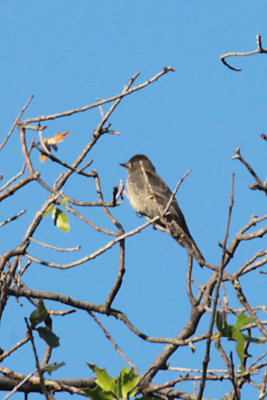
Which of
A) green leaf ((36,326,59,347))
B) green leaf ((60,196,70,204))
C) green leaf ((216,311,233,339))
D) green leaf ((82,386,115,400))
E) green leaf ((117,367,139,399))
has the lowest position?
green leaf ((82,386,115,400))

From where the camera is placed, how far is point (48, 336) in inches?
146

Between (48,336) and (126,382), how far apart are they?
0.47 meters

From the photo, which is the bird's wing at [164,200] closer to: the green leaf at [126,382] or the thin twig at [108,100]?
the thin twig at [108,100]

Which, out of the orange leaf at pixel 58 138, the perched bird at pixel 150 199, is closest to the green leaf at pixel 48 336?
the orange leaf at pixel 58 138

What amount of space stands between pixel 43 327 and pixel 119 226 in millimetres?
1550

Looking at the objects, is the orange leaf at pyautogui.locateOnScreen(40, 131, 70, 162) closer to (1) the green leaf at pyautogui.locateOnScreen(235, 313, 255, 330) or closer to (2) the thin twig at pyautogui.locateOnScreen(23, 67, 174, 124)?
(2) the thin twig at pyautogui.locateOnScreen(23, 67, 174, 124)

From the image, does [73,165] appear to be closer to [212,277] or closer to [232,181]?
[212,277]

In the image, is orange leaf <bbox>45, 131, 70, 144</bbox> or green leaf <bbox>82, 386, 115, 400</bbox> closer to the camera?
green leaf <bbox>82, 386, 115, 400</bbox>

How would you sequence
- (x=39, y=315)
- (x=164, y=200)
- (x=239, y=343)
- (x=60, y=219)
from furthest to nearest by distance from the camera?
1. (x=164, y=200)
2. (x=60, y=219)
3. (x=39, y=315)
4. (x=239, y=343)

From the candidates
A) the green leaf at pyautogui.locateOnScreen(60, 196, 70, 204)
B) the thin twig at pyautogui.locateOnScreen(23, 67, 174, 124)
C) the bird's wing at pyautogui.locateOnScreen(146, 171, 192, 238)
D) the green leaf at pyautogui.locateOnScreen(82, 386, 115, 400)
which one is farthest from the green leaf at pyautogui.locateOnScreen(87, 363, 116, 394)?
the bird's wing at pyautogui.locateOnScreen(146, 171, 192, 238)

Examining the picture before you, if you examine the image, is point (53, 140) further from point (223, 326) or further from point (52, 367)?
point (223, 326)

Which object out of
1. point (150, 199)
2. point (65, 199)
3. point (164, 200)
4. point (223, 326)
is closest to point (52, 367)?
point (223, 326)

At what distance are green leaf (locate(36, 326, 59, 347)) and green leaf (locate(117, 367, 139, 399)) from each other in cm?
37

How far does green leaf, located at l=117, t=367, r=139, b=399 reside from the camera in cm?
370
